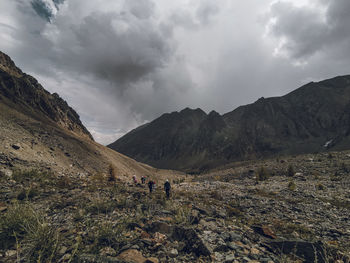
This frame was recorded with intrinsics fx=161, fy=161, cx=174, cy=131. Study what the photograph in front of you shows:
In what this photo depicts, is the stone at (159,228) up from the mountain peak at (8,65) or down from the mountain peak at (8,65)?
down

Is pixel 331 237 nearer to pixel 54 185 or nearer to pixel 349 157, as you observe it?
pixel 54 185

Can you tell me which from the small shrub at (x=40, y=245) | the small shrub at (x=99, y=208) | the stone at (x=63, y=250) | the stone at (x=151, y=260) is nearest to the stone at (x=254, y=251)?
the stone at (x=151, y=260)

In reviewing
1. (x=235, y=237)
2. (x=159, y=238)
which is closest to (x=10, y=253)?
(x=159, y=238)

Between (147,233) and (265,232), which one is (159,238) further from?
(265,232)

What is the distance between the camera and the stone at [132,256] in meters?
4.37

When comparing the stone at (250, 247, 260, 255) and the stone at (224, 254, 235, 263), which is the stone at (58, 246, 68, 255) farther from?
the stone at (250, 247, 260, 255)

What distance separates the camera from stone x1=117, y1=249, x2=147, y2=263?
4.37 metres

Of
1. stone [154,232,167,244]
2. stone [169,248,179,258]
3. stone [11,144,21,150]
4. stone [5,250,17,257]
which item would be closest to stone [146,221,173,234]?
stone [154,232,167,244]

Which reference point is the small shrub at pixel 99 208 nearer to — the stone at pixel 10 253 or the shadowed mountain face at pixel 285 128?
the stone at pixel 10 253

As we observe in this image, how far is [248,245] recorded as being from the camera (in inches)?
235

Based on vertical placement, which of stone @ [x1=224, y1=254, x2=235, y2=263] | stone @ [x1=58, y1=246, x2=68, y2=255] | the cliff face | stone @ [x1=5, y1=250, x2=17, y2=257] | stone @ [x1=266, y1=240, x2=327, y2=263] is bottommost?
stone @ [x1=266, y1=240, x2=327, y2=263]

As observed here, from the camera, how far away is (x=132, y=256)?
14.9 ft

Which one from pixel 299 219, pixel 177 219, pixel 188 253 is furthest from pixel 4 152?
pixel 299 219

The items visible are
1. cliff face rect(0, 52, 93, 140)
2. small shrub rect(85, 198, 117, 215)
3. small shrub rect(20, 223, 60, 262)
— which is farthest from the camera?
cliff face rect(0, 52, 93, 140)
